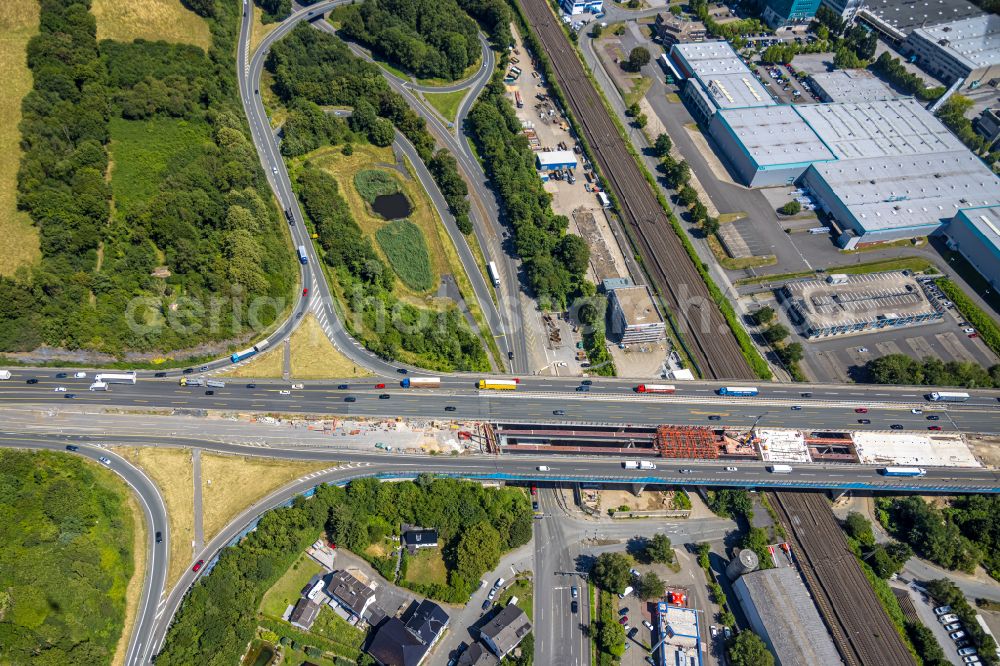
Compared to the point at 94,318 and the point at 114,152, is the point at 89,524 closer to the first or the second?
the point at 94,318

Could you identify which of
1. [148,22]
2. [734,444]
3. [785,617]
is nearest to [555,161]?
[734,444]

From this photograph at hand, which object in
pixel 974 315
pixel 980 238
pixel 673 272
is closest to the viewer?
pixel 974 315

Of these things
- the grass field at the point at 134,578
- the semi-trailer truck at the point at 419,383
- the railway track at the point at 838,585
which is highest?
the railway track at the point at 838,585

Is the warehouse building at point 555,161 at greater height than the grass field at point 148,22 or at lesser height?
greater

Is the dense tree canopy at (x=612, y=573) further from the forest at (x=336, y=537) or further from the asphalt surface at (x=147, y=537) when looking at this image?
the asphalt surface at (x=147, y=537)

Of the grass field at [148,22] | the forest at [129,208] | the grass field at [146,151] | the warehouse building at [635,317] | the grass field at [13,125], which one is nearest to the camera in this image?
the forest at [129,208]

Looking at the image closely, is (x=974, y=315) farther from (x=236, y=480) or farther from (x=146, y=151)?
(x=146, y=151)

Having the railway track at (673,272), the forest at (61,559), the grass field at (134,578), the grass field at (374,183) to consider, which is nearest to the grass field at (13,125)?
the forest at (61,559)

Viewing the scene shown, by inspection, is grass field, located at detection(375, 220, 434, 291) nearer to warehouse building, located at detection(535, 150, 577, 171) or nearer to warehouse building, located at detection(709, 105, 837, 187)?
warehouse building, located at detection(535, 150, 577, 171)
